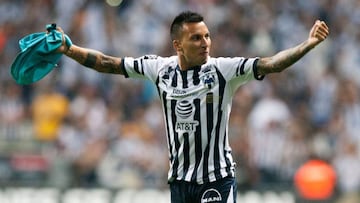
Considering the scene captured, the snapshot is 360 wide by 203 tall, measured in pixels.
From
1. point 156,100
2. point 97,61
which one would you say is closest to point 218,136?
point 97,61

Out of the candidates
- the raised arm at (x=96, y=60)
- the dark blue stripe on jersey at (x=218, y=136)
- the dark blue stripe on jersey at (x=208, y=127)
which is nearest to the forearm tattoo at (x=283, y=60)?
the dark blue stripe on jersey at (x=218, y=136)

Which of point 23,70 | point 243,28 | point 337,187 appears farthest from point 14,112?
point 23,70

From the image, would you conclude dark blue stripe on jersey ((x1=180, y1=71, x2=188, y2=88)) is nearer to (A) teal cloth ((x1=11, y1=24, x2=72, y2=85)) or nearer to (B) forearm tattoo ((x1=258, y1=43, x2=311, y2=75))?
(B) forearm tattoo ((x1=258, y1=43, x2=311, y2=75))

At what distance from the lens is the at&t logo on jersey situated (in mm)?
9227

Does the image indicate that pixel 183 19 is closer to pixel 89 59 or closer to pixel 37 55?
pixel 89 59

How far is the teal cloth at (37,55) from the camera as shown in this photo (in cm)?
941

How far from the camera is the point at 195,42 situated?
9195mm

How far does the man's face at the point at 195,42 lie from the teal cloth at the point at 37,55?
90cm

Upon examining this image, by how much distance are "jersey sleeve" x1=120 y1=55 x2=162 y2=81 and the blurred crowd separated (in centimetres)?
543

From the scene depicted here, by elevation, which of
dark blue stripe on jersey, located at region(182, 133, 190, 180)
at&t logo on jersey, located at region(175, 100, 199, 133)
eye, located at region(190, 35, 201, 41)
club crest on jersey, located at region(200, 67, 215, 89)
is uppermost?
eye, located at region(190, 35, 201, 41)

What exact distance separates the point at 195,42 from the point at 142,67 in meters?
0.55

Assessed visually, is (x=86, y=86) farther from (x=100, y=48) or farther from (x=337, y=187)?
(x=337, y=187)

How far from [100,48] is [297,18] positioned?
2945 mm

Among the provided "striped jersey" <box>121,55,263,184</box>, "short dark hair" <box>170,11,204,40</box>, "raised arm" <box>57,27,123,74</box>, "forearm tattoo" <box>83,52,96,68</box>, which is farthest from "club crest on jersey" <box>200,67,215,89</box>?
"forearm tattoo" <box>83,52,96,68</box>
